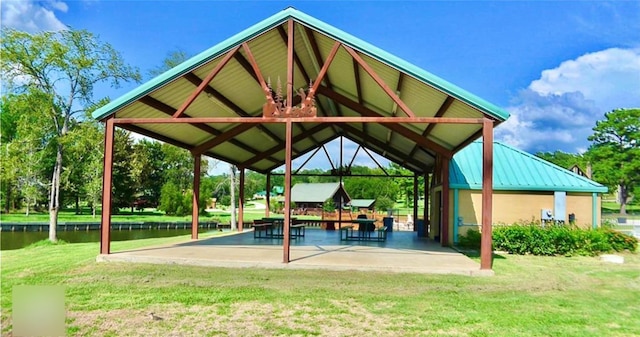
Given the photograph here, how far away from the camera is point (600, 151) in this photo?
4153cm

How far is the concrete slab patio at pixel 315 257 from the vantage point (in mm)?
8445

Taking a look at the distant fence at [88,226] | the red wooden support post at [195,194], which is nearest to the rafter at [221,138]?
the red wooden support post at [195,194]

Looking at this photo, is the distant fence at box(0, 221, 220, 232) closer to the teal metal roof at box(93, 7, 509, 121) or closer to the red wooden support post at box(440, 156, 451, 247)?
the red wooden support post at box(440, 156, 451, 247)

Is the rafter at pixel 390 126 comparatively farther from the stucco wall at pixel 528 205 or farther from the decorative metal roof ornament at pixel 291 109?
the decorative metal roof ornament at pixel 291 109

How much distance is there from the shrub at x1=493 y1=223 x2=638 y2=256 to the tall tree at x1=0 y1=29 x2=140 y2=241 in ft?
51.5

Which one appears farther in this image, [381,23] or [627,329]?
[381,23]

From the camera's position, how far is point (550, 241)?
1158 cm

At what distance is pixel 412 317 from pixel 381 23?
12.7 m

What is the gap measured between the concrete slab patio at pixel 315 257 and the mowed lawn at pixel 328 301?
33 cm

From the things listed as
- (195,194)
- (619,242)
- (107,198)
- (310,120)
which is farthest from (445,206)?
(107,198)

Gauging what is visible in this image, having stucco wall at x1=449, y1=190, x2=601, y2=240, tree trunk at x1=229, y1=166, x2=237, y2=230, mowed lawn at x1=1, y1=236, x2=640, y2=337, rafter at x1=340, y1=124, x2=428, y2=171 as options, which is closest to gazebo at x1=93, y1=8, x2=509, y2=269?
mowed lawn at x1=1, y1=236, x2=640, y2=337

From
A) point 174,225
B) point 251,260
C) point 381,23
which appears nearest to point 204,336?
point 251,260

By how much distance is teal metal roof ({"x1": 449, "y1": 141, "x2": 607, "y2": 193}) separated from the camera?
13.6m

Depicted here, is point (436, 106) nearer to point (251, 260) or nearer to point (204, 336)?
point (251, 260)
